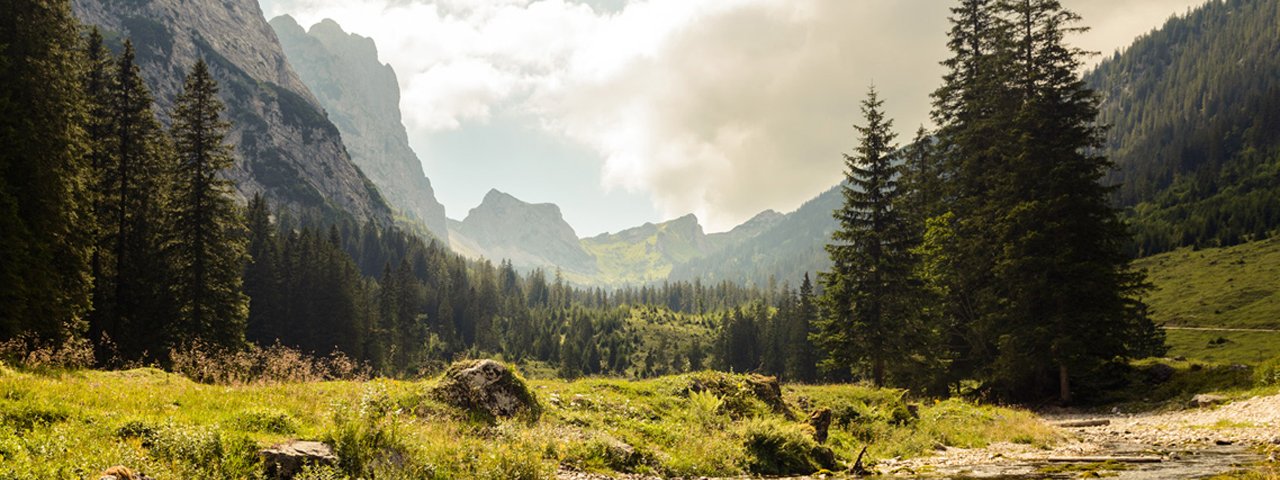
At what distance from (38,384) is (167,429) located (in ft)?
13.6

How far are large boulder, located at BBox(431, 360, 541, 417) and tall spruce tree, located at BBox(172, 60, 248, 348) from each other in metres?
28.4

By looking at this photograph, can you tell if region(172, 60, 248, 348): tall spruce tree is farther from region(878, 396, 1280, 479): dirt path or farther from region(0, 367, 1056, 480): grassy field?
region(878, 396, 1280, 479): dirt path

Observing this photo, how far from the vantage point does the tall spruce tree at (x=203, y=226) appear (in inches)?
1347

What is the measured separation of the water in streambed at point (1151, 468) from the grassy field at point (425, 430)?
3.04 meters

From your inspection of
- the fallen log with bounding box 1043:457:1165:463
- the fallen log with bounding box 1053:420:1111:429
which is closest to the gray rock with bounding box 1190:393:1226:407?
the fallen log with bounding box 1053:420:1111:429

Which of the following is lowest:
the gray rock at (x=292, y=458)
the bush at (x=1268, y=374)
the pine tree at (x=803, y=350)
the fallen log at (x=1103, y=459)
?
the pine tree at (x=803, y=350)

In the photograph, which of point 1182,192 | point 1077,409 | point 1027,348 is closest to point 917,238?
point 1027,348

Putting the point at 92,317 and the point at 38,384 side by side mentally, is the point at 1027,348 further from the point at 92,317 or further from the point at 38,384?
the point at 92,317

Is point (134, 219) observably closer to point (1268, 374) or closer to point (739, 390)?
point (739, 390)

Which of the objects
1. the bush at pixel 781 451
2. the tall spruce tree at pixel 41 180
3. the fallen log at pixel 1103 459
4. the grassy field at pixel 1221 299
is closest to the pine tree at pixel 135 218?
the tall spruce tree at pixel 41 180

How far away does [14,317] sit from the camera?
67.7ft

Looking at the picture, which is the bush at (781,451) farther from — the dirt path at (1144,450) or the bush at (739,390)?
the bush at (739,390)

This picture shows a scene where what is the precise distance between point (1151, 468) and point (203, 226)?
46.0 metres

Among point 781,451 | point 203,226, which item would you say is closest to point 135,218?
point 203,226
